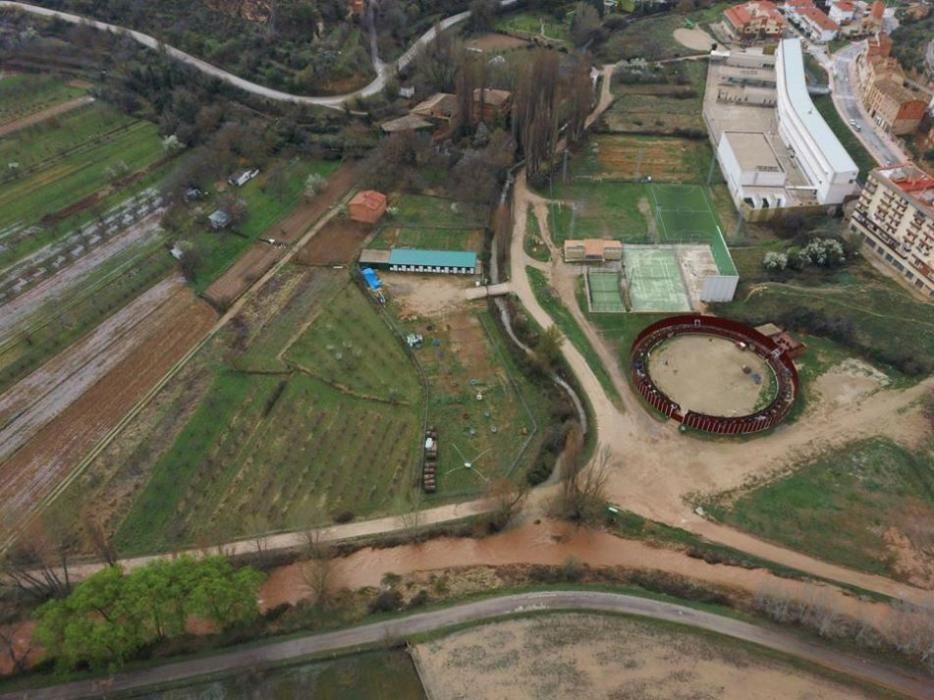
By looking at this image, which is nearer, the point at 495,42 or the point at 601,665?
the point at 601,665

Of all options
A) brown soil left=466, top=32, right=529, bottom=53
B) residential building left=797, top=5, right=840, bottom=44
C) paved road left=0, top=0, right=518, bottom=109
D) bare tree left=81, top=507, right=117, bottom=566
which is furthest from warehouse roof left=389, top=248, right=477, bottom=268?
residential building left=797, top=5, right=840, bottom=44

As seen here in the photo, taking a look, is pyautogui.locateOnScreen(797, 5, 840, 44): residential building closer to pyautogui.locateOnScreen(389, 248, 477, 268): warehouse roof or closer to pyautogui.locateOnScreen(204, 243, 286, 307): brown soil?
pyautogui.locateOnScreen(389, 248, 477, 268): warehouse roof

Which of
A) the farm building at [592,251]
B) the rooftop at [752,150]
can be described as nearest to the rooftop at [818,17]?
the rooftop at [752,150]

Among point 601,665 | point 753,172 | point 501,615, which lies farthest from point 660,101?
point 601,665

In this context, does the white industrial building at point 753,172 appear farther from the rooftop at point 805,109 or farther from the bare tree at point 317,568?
the bare tree at point 317,568

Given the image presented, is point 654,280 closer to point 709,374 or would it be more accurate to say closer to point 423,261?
point 709,374

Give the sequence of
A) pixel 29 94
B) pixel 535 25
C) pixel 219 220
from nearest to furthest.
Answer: pixel 219 220, pixel 29 94, pixel 535 25

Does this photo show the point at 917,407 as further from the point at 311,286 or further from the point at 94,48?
the point at 94,48
